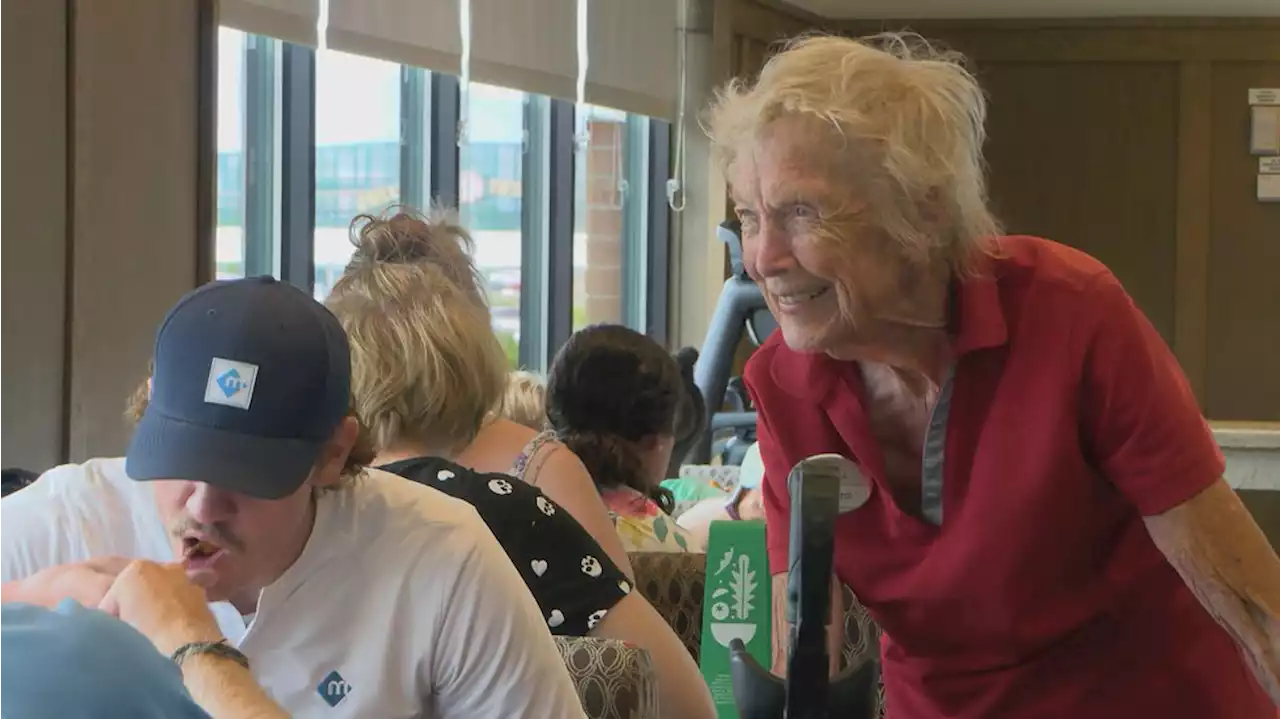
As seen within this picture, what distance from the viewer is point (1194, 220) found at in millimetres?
7266

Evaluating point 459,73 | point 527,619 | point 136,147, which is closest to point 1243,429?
point 459,73

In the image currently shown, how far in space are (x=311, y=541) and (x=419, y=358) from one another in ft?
1.91

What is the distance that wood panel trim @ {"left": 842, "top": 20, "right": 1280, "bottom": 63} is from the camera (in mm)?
7227

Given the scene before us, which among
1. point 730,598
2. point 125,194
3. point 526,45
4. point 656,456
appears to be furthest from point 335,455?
point 526,45

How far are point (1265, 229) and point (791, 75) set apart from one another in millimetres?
6454

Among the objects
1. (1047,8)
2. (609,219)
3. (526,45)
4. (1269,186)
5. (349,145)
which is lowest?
(609,219)

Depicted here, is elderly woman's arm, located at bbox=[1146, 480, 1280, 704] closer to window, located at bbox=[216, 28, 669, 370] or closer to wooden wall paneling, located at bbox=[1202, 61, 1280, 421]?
window, located at bbox=[216, 28, 669, 370]

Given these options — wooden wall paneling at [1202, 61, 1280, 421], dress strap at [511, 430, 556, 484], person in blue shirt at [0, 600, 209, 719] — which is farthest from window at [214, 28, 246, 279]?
wooden wall paneling at [1202, 61, 1280, 421]

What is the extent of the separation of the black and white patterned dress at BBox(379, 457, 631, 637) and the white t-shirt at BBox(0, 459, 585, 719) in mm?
394

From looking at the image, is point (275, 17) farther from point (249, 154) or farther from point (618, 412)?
point (618, 412)

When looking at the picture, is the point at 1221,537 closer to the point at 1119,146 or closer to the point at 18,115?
the point at 18,115

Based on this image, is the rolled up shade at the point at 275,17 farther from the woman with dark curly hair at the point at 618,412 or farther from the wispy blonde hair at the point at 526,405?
the woman with dark curly hair at the point at 618,412

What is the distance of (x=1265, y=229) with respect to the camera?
724 centimetres

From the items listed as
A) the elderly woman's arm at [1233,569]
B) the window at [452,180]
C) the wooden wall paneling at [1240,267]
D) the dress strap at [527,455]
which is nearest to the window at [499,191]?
the window at [452,180]
